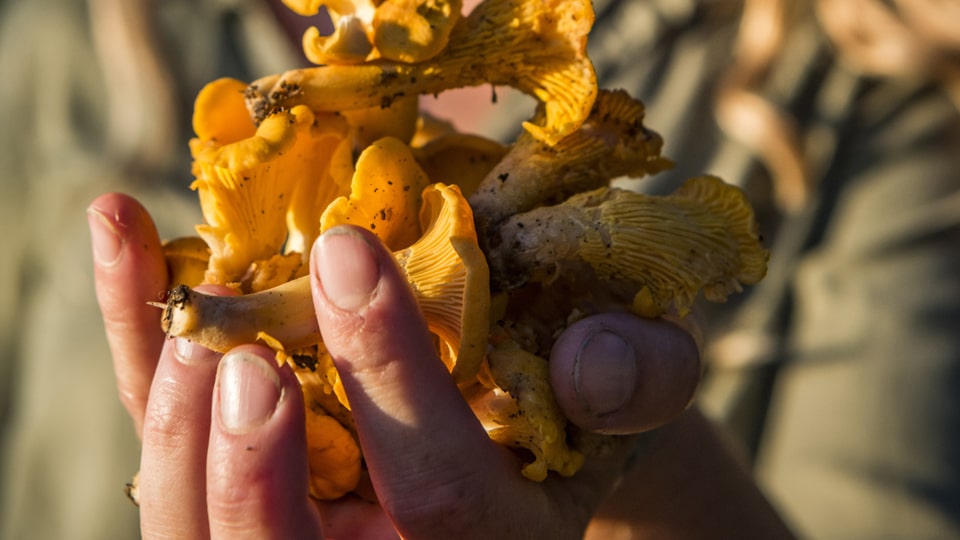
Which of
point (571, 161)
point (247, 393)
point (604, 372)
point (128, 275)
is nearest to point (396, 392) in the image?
point (247, 393)

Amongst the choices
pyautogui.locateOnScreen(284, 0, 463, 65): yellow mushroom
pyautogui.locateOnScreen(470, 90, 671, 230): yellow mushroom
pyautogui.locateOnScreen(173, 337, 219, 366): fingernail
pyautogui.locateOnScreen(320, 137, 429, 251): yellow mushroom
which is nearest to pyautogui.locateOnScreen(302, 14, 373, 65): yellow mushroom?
pyautogui.locateOnScreen(284, 0, 463, 65): yellow mushroom

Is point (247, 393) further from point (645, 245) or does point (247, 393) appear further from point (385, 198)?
point (645, 245)

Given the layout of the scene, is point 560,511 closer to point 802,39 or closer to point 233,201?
point 233,201

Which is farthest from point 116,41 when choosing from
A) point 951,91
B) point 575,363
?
point 951,91

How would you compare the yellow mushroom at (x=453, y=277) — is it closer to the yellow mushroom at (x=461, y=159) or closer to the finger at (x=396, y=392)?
the finger at (x=396, y=392)

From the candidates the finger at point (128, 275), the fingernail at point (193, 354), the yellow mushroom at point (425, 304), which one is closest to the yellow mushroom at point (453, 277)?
the yellow mushroom at point (425, 304)

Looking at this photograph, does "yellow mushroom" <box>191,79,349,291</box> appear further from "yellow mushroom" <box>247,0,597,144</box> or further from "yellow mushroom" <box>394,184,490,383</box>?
"yellow mushroom" <box>394,184,490,383</box>
